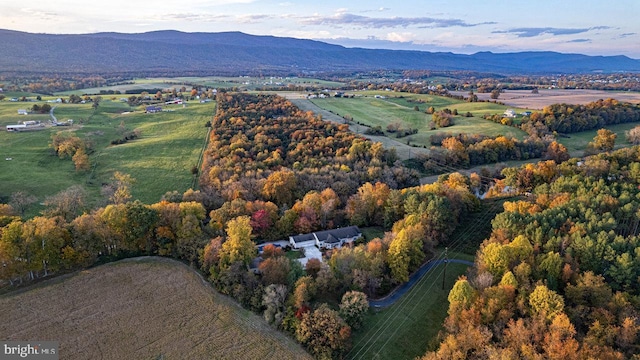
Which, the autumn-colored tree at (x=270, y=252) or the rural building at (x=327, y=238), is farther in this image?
the rural building at (x=327, y=238)

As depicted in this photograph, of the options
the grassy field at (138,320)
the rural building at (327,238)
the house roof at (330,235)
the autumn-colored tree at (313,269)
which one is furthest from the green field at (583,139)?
the grassy field at (138,320)

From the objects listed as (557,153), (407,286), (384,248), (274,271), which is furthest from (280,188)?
(557,153)

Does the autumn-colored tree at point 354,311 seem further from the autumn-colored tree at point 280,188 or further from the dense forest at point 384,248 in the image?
the autumn-colored tree at point 280,188

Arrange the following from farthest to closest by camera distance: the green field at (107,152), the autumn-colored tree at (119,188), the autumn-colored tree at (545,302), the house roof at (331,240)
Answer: the green field at (107,152)
the autumn-colored tree at (119,188)
the house roof at (331,240)
the autumn-colored tree at (545,302)

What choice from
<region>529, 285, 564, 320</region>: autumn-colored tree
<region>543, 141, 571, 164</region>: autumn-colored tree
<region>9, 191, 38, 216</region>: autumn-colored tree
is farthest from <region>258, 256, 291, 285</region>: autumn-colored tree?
<region>543, 141, 571, 164</region>: autumn-colored tree

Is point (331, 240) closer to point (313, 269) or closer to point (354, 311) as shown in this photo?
point (313, 269)

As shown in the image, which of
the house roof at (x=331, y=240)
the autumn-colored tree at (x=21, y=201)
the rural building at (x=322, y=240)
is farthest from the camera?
the autumn-colored tree at (x=21, y=201)
